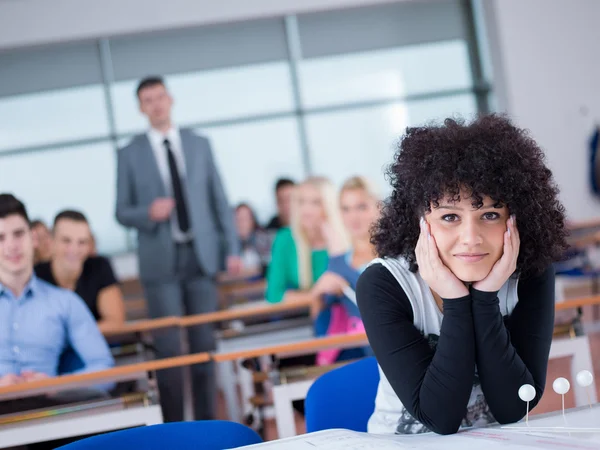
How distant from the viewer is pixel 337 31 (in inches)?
313

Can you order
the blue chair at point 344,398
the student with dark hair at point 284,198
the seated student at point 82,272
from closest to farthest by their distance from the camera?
1. the blue chair at point 344,398
2. the seated student at point 82,272
3. the student with dark hair at point 284,198

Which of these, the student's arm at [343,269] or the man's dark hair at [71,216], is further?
the man's dark hair at [71,216]

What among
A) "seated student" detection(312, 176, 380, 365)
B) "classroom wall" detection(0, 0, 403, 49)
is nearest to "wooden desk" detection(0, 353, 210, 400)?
"seated student" detection(312, 176, 380, 365)

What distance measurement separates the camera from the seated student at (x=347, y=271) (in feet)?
10.5

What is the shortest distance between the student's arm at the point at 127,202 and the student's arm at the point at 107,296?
629 millimetres

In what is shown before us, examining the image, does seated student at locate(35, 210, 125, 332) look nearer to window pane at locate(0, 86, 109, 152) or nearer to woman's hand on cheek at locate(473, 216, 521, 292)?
woman's hand on cheek at locate(473, 216, 521, 292)

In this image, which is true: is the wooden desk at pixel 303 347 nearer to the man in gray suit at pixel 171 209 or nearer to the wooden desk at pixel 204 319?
the wooden desk at pixel 204 319

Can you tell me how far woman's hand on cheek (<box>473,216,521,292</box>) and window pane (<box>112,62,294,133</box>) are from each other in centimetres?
665

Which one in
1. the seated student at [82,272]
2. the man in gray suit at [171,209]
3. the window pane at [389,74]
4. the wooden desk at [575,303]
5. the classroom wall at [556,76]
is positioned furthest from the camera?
the window pane at [389,74]

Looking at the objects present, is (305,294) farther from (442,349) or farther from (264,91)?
(264,91)

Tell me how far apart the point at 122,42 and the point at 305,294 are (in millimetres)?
4448

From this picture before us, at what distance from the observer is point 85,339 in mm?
2873

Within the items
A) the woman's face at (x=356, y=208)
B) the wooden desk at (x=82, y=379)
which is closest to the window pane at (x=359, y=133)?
the woman's face at (x=356, y=208)

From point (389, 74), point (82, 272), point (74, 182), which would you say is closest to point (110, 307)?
point (82, 272)
